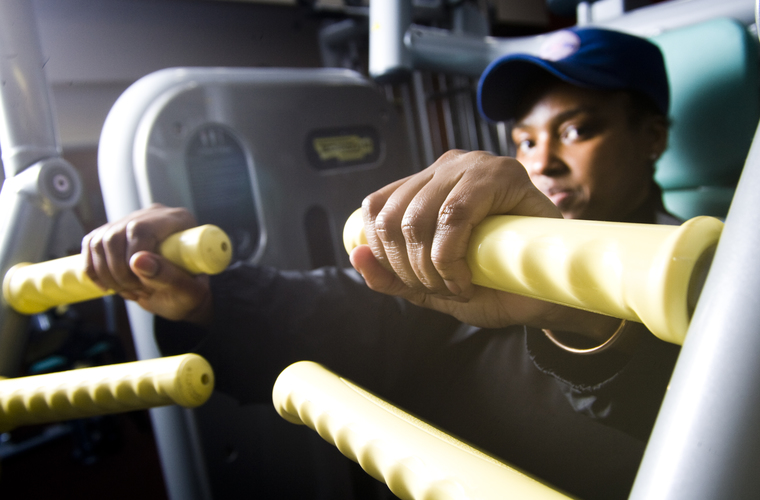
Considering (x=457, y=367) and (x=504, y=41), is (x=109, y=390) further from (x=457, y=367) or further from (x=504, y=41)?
(x=504, y=41)

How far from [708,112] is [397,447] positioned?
66 cm

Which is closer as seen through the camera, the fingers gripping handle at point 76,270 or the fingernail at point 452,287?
the fingernail at point 452,287

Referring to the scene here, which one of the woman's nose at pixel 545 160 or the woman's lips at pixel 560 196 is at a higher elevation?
the woman's nose at pixel 545 160

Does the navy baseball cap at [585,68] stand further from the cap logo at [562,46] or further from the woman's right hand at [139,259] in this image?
the woman's right hand at [139,259]

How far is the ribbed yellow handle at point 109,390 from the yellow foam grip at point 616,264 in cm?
25

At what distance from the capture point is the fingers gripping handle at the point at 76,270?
395 mm

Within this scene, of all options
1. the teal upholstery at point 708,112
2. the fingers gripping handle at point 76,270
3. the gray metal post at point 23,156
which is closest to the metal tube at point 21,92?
the gray metal post at point 23,156

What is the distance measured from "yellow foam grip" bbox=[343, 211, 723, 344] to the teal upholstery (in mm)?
572

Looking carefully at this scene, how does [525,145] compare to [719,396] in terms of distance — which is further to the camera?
[525,145]

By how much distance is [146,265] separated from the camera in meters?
0.44

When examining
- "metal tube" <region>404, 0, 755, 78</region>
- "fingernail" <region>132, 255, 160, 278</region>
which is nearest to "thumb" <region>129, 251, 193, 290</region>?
"fingernail" <region>132, 255, 160, 278</region>

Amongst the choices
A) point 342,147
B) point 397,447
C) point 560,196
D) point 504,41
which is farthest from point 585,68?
point 397,447

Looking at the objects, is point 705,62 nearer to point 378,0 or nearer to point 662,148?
point 662,148

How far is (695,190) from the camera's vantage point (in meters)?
0.68
